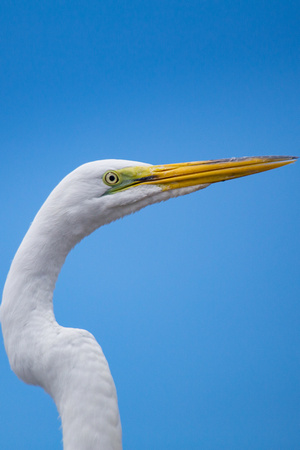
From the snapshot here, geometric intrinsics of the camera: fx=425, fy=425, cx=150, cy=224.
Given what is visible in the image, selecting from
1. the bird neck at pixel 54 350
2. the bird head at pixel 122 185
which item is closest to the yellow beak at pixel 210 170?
the bird head at pixel 122 185

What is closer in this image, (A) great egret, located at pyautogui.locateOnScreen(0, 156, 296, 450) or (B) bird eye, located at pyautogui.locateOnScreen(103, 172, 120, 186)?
(A) great egret, located at pyautogui.locateOnScreen(0, 156, 296, 450)

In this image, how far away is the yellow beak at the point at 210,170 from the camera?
3.35 feet

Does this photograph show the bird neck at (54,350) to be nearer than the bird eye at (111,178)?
Yes

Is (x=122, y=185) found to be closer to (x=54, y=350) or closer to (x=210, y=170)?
(x=210, y=170)

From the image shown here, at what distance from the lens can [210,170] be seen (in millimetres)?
1043

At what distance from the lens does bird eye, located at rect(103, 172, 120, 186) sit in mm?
965

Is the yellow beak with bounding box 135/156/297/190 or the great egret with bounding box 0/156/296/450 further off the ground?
the yellow beak with bounding box 135/156/297/190

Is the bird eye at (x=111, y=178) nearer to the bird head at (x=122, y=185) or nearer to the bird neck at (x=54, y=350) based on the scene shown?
the bird head at (x=122, y=185)

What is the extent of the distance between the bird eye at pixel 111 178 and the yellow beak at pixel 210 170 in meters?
0.09

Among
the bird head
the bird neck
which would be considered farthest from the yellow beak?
the bird neck

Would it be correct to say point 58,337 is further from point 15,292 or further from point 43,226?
point 43,226

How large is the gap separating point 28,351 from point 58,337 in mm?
73

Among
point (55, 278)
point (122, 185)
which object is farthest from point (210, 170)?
point (55, 278)

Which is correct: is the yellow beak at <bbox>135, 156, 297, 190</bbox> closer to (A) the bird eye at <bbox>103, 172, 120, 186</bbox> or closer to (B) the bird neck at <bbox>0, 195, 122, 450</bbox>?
(A) the bird eye at <bbox>103, 172, 120, 186</bbox>
